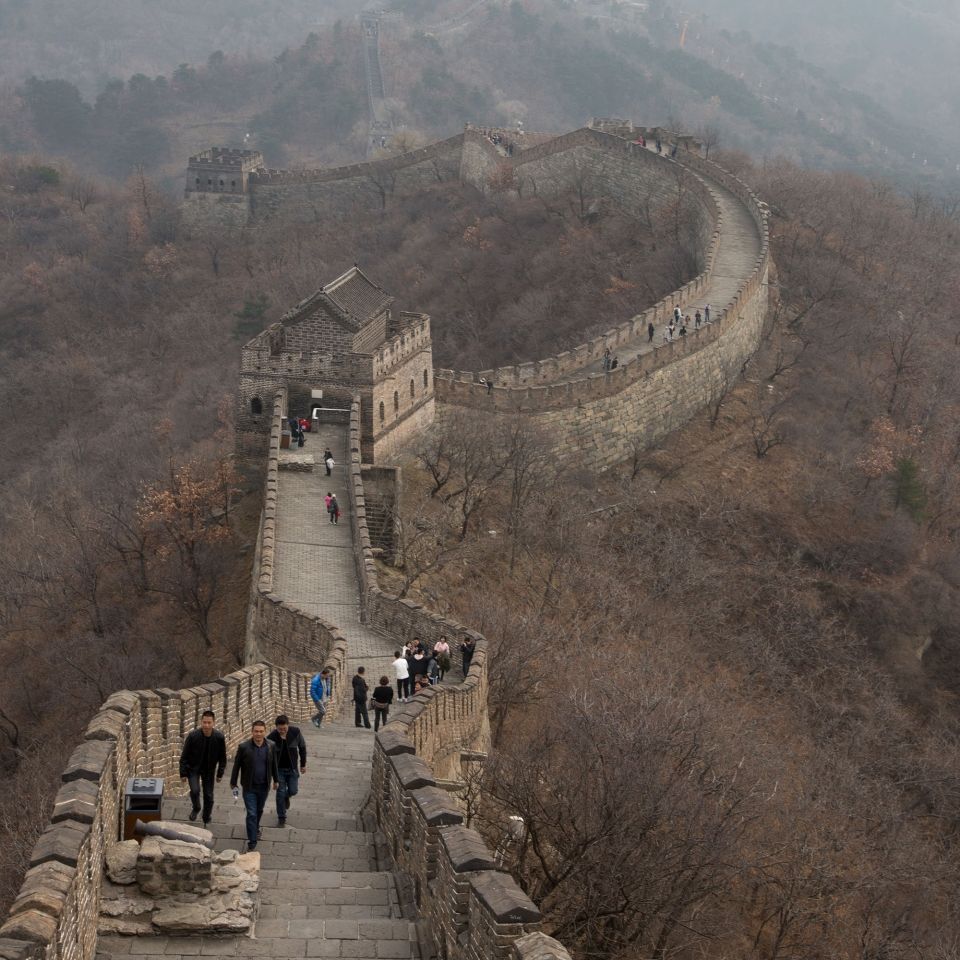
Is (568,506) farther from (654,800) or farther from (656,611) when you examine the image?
(654,800)

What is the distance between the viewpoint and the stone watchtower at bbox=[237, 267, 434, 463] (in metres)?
30.2

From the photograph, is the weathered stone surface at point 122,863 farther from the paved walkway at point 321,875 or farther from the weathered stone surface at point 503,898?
the weathered stone surface at point 503,898

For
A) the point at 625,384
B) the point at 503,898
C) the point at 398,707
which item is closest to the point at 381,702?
the point at 398,707

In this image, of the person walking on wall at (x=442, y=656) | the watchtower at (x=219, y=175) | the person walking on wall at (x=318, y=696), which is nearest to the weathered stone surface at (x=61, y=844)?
the person walking on wall at (x=318, y=696)

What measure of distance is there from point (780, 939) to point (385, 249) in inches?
1928

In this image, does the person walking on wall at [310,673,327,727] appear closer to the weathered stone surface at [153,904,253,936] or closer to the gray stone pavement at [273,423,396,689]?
the gray stone pavement at [273,423,396,689]

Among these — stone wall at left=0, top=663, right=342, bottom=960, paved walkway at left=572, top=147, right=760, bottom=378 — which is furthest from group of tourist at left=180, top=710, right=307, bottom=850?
paved walkway at left=572, top=147, right=760, bottom=378

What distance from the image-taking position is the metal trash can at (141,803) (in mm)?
11742

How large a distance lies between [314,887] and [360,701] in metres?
6.20

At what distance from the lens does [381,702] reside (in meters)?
17.7

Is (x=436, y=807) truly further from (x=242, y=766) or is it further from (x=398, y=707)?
(x=398, y=707)

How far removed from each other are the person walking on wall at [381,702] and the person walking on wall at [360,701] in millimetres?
174

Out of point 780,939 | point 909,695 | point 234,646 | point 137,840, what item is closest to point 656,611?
point 909,695

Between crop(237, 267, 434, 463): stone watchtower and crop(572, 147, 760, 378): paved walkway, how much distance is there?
7.66 meters
